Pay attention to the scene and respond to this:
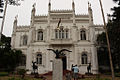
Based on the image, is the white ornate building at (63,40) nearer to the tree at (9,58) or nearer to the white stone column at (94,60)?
the white stone column at (94,60)

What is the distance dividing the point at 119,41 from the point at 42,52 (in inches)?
587

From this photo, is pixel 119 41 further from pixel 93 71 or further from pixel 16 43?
pixel 16 43

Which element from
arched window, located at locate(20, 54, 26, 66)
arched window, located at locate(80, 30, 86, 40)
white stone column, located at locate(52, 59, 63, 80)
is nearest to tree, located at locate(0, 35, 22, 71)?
arched window, located at locate(20, 54, 26, 66)

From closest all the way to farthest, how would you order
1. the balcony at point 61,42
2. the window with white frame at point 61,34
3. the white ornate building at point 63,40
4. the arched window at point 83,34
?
the white ornate building at point 63,40 → the balcony at point 61,42 → the window with white frame at point 61,34 → the arched window at point 83,34

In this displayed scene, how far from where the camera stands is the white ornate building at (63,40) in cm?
2844

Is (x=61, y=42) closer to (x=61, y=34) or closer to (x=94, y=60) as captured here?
(x=61, y=34)

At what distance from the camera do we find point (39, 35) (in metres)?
30.8

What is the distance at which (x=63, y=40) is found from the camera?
29141mm

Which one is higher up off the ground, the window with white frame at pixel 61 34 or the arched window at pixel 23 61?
the window with white frame at pixel 61 34

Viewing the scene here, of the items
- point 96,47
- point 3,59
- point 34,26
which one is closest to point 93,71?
point 96,47

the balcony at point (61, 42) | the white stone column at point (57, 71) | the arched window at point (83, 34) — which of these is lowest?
the white stone column at point (57, 71)

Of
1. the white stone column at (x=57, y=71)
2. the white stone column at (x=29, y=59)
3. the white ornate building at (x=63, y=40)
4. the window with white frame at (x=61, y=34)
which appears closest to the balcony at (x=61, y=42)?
the white ornate building at (x=63, y=40)

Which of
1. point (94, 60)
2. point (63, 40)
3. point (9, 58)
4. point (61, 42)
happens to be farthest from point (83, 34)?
point (9, 58)

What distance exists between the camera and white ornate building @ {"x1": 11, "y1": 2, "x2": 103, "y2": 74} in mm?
28438
